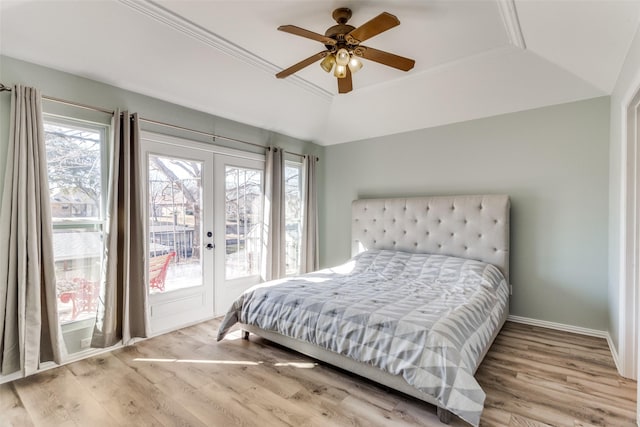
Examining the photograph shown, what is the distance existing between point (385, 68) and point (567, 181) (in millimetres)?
2156

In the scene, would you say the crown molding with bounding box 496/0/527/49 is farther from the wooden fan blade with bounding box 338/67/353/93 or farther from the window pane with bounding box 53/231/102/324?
the window pane with bounding box 53/231/102/324

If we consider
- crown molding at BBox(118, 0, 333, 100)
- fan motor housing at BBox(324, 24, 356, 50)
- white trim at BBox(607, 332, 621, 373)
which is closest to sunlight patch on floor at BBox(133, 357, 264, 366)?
fan motor housing at BBox(324, 24, 356, 50)

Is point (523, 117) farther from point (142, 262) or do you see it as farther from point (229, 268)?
point (142, 262)

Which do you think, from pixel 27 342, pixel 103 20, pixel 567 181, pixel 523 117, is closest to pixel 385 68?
pixel 523 117

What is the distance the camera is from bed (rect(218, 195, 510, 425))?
190 cm

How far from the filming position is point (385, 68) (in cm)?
318

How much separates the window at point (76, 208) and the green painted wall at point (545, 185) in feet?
11.6

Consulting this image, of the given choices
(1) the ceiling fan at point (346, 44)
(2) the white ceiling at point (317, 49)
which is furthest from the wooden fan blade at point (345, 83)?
(2) the white ceiling at point (317, 49)

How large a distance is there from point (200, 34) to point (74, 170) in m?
1.56

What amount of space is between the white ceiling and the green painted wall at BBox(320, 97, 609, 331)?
22cm

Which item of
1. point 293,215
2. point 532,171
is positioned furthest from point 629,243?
point 293,215

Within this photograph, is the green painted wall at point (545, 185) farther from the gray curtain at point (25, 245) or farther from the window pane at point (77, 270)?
the gray curtain at point (25, 245)

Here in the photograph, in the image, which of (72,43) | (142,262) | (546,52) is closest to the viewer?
(72,43)

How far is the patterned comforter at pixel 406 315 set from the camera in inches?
72.9
